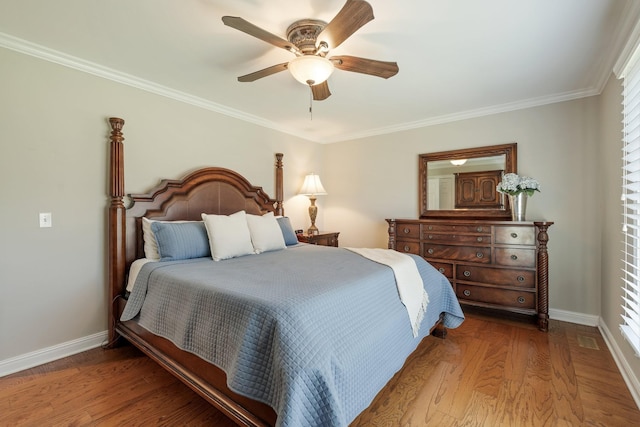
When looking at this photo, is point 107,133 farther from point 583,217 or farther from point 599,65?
point 583,217

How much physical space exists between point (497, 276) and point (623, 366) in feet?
3.53

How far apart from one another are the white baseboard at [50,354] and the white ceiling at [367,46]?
2.17 m

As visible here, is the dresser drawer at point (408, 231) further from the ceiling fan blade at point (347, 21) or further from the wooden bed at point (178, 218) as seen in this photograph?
the ceiling fan blade at point (347, 21)

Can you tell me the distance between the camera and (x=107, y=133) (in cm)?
251

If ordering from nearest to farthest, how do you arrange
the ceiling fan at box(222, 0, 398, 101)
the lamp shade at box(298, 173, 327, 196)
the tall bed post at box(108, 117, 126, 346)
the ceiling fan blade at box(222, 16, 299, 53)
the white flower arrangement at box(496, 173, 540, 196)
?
the ceiling fan blade at box(222, 16, 299, 53) < the ceiling fan at box(222, 0, 398, 101) < the tall bed post at box(108, 117, 126, 346) < the white flower arrangement at box(496, 173, 540, 196) < the lamp shade at box(298, 173, 327, 196)

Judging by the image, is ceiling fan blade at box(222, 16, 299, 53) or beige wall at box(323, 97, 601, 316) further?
beige wall at box(323, 97, 601, 316)

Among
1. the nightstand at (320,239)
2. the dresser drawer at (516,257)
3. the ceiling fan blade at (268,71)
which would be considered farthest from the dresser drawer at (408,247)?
the ceiling fan blade at (268,71)

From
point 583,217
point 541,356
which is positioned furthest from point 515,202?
point 541,356

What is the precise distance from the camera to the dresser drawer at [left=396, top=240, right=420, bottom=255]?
346 cm

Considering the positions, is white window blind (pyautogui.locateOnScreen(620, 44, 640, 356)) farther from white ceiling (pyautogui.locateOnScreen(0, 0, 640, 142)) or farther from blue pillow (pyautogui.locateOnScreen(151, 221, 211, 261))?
blue pillow (pyautogui.locateOnScreen(151, 221, 211, 261))

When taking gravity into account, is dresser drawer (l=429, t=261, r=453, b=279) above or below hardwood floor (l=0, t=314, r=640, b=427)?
above

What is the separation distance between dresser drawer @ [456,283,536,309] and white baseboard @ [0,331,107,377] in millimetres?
3417

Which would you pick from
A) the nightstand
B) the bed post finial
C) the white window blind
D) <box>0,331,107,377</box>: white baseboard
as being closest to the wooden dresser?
the white window blind

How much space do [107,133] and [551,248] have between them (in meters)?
4.34
